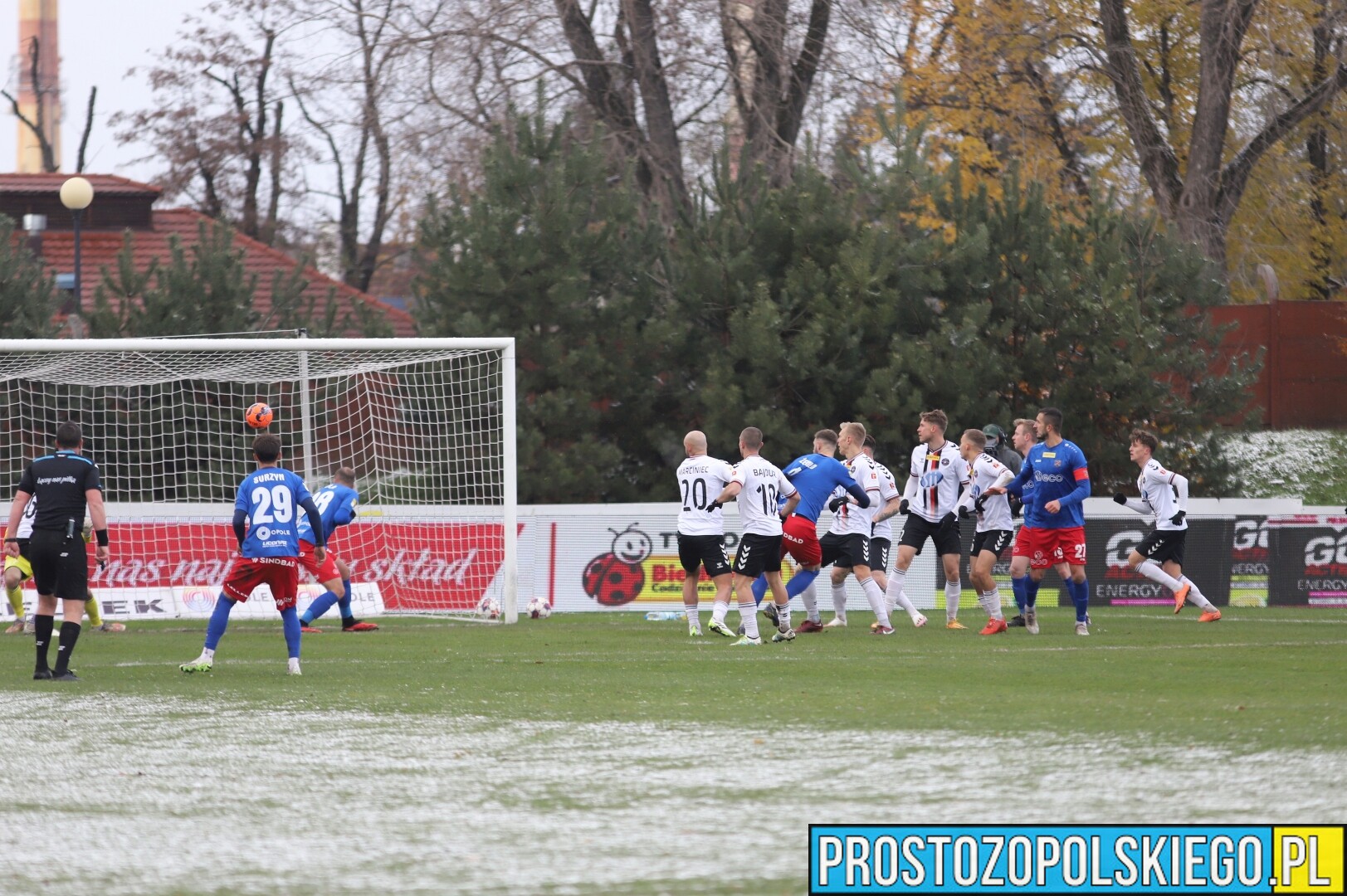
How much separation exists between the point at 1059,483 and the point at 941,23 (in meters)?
17.7

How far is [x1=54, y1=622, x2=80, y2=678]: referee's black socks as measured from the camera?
1185 centimetres

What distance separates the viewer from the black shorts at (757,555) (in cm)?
1407

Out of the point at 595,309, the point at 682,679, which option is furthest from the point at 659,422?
the point at 682,679

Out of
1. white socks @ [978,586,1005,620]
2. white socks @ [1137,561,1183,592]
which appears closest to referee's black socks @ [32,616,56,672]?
white socks @ [978,586,1005,620]

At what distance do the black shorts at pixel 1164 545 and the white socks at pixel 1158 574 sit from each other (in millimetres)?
96

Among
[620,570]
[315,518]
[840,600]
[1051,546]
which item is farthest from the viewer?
[620,570]

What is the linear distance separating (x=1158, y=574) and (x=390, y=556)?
9.59 meters

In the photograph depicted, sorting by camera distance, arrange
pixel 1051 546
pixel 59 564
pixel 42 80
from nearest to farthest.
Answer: pixel 59 564 → pixel 1051 546 → pixel 42 80

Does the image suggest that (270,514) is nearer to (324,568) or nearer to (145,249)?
(324,568)

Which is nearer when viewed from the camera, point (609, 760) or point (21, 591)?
point (609, 760)

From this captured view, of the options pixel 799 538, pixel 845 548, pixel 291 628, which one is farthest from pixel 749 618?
pixel 291 628

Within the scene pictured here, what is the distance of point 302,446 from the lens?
2178 cm

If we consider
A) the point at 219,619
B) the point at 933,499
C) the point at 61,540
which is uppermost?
the point at 933,499

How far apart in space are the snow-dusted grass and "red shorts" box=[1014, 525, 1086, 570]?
43.2 feet
